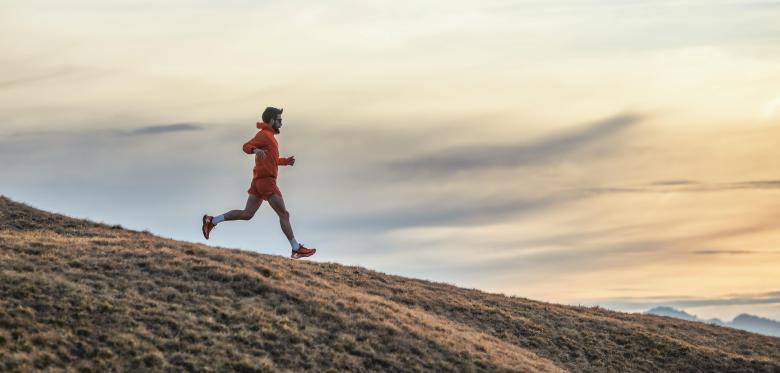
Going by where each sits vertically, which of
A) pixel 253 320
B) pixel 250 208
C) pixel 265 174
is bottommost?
pixel 253 320

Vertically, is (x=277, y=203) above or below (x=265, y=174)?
below

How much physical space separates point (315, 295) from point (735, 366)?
1486 cm

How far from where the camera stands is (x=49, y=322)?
1725 centimetres

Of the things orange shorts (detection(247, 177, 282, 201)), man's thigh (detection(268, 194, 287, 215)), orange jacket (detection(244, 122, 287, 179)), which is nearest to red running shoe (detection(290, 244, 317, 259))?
man's thigh (detection(268, 194, 287, 215))

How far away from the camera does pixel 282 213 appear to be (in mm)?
25094

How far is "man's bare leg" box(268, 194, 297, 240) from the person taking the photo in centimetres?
2486

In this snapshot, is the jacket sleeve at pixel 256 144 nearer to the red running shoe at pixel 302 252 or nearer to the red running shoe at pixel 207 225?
the red running shoe at pixel 207 225

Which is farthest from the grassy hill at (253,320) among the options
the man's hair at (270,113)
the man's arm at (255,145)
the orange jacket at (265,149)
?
the man's hair at (270,113)

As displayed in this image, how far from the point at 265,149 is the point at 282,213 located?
78.5 inches

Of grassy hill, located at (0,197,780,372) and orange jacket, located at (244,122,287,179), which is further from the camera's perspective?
orange jacket, located at (244,122,287,179)

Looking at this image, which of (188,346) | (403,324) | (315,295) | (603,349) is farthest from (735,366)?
(188,346)

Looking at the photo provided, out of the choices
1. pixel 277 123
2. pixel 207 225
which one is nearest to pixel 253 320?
pixel 207 225

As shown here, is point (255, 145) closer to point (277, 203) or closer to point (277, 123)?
point (277, 123)

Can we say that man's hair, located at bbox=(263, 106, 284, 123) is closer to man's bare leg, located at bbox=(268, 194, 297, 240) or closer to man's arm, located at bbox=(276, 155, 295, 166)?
man's arm, located at bbox=(276, 155, 295, 166)
